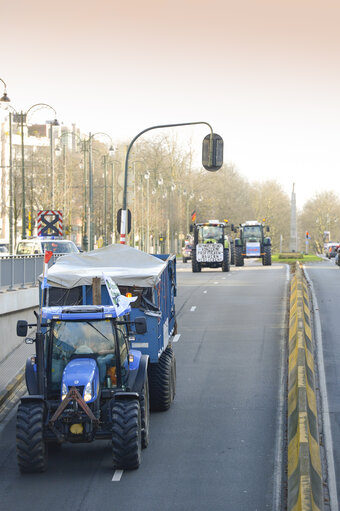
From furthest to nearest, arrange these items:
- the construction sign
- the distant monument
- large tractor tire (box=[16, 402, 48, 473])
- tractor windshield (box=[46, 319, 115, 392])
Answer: the distant monument → the construction sign → tractor windshield (box=[46, 319, 115, 392]) → large tractor tire (box=[16, 402, 48, 473])

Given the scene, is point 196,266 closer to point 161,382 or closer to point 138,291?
point 161,382

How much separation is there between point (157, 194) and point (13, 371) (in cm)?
8478

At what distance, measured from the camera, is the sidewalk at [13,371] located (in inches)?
744

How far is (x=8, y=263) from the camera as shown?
79.9ft

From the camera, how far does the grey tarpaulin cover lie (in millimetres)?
15531

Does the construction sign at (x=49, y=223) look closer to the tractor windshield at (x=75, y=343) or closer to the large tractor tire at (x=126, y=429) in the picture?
the tractor windshield at (x=75, y=343)

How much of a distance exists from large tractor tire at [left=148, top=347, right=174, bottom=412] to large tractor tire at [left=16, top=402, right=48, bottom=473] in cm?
445

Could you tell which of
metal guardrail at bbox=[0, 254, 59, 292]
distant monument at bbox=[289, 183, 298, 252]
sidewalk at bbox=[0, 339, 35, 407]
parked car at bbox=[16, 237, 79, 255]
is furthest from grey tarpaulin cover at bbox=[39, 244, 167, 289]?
distant monument at bbox=[289, 183, 298, 252]

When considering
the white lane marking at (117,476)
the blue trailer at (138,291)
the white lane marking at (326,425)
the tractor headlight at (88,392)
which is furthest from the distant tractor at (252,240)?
the tractor headlight at (88,392)

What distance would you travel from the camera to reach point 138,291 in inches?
623

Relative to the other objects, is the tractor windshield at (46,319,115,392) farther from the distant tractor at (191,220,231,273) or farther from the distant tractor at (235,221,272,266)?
the distant tractor at (235,221,272,266)

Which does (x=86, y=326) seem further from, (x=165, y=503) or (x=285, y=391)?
(x=285, y=391)

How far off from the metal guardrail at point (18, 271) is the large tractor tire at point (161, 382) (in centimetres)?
820

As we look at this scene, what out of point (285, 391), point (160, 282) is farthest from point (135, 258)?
point (285, 391)
